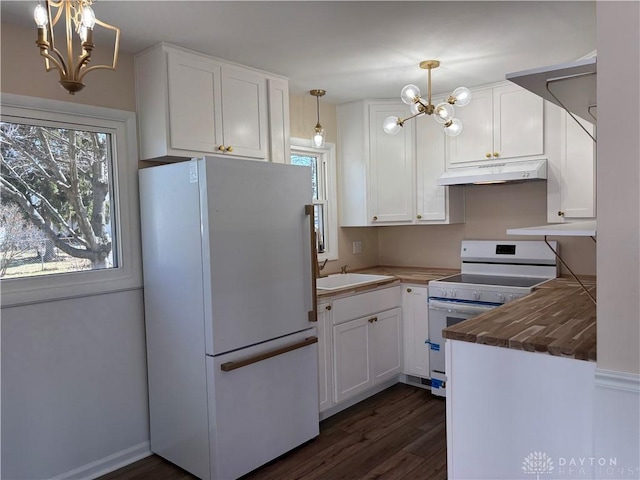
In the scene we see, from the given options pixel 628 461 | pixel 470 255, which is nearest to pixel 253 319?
pixel 628 461

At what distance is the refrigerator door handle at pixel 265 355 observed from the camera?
235 cm

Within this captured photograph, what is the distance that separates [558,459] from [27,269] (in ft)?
7.98

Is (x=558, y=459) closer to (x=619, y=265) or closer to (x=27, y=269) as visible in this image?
(x=619, y=265)

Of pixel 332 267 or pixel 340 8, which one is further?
pixel 332 267

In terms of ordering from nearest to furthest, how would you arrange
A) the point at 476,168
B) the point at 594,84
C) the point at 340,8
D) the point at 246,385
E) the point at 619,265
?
1. the point at 619,265
2. the point at 594,84
3. the point at 340,8
4. the point at 246,385
5. the point at 476,168

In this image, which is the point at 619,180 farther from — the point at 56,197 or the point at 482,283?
the point at 56,197

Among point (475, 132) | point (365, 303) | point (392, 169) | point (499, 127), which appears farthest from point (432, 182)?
point (365, 303)

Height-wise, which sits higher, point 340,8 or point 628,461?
point 340,8

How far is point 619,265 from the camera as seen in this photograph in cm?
122

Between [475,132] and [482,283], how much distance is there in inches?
44.6

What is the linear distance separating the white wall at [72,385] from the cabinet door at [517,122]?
2.68 m

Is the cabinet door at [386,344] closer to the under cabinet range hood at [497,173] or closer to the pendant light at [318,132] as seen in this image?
the under cabinet range hood at [497,173]

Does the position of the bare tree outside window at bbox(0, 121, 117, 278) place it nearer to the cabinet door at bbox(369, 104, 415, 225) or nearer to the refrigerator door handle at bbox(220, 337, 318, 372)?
the refrigerator door handle at bbox(220, 337, 318, 372)

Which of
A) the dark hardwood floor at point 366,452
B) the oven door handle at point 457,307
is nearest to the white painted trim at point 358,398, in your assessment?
the dark hardwood floor at point 366,452
